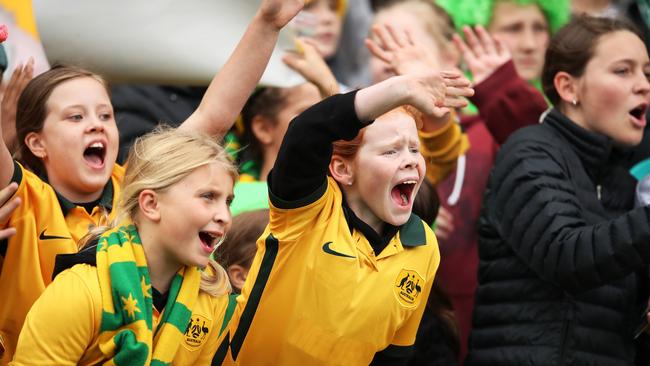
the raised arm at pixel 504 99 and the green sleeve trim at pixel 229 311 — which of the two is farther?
the raised arm at pixel 504 99

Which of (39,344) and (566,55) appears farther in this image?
(566,55)

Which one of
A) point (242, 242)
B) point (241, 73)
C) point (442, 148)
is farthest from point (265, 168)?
point (241, 73)

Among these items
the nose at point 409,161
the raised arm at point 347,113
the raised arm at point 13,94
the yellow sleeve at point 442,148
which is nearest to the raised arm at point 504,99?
the yellow sleeve at point 442,148

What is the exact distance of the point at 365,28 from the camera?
257 inches

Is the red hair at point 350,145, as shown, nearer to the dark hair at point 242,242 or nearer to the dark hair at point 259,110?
the dark hair at point 242,242

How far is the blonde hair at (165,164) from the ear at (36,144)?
40 cm

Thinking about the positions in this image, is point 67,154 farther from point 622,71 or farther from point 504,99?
point 622,71

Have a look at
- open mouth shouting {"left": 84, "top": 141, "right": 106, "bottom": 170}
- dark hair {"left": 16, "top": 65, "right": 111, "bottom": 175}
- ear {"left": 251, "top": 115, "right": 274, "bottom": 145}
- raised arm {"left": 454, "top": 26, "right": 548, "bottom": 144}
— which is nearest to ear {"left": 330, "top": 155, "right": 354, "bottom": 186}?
open mouth shouting {"left": 84, "top": 141, "right": 106, "bottom": 170}

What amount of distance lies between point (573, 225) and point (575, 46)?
0.88m

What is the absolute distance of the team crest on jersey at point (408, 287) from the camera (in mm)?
3430

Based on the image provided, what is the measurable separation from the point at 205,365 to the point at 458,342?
4.36 feet

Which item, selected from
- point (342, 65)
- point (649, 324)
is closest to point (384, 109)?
point (649, 324)

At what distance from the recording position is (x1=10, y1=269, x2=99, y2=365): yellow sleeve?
305 centimetres

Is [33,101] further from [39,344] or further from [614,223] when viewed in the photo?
[614,223]
